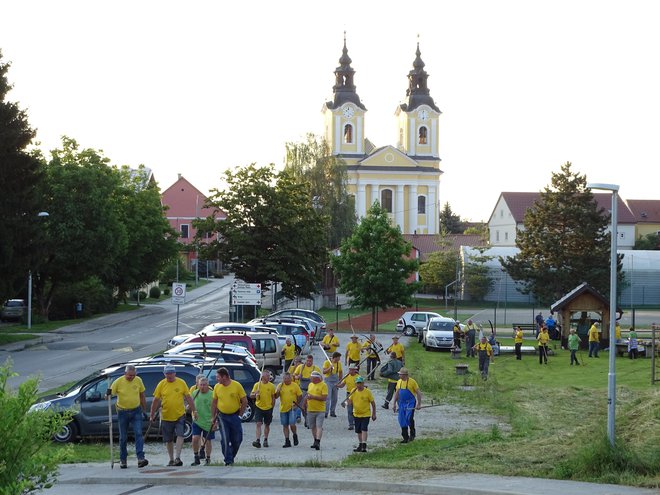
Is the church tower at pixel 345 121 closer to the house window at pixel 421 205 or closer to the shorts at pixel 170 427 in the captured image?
the house window at pixel 421 205

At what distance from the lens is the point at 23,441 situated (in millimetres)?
8789

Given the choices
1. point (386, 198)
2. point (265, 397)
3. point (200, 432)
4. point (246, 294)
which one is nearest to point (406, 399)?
point (265, 397)

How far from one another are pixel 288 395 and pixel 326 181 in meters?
68.0

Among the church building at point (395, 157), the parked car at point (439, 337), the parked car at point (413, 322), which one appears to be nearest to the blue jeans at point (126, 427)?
the parked car at point (439, 337)

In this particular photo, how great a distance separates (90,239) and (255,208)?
9.42 m

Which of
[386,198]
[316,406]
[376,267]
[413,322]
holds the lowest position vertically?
[316,406]

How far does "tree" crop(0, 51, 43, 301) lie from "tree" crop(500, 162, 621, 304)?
102ft

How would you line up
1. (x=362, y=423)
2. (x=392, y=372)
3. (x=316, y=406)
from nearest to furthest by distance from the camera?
(x=362, y=423) < (x=316, y=406) < (x=392, y=372)

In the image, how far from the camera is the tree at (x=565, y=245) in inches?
2438

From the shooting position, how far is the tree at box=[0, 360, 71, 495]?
8.64 m

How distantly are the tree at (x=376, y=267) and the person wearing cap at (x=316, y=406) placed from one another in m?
35.7

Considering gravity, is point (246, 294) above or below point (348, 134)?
below

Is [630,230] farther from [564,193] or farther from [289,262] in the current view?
[289,262]

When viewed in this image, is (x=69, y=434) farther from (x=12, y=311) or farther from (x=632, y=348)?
(x=12, y=311)
